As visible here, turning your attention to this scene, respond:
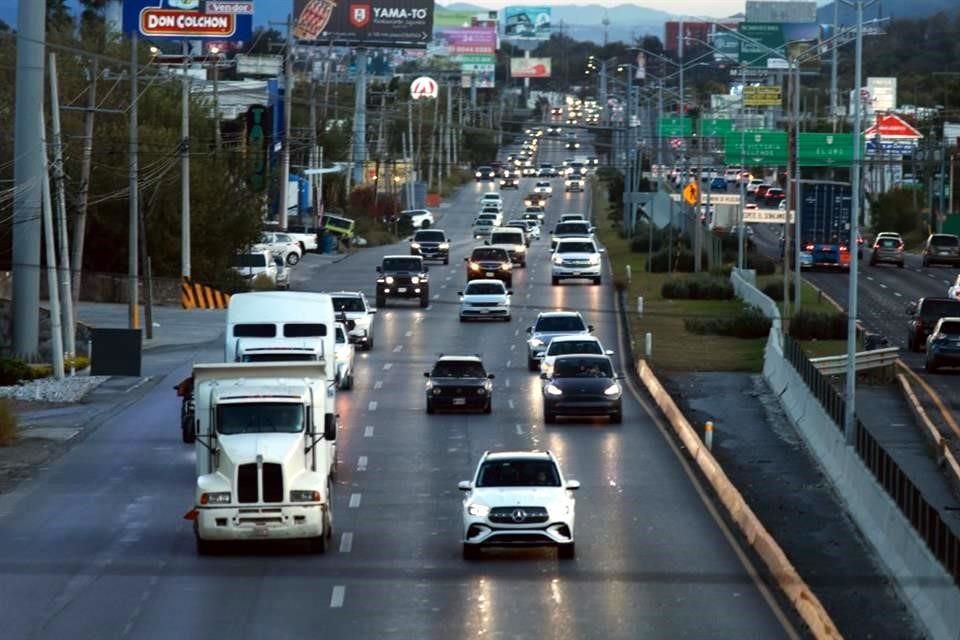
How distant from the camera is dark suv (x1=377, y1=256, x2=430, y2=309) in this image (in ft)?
239

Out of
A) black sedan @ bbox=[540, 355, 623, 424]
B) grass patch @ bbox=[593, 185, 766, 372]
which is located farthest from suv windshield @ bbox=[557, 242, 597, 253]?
black sedan @ bbox=[540, 355, 623, 424]

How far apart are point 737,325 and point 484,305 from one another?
27.7 ft

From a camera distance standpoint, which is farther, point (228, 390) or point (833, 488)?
point (833, 488)

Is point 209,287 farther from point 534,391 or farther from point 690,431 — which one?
point 690,431

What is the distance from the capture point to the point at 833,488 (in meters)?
34.5

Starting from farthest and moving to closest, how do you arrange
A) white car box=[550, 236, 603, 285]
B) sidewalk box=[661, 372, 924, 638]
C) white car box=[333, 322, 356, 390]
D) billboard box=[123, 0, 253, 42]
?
billboard box=[123, 0, 253, 42], white car box=[550, 236, 603, 285], white car box=[333, 322, 356, 390], sidewalk box=[661, 372, 924, 638]

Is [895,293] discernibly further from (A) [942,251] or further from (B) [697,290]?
(A) [942,251]

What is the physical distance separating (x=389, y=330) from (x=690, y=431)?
26322mm

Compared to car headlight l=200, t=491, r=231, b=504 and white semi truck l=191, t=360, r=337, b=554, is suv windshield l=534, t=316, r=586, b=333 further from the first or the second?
car headlight l=200, t=491, r=231, b=504

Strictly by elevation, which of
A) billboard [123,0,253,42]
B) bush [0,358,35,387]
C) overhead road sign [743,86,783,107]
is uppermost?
billboard [123,0,253,42]

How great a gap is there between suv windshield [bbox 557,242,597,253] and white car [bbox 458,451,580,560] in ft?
179

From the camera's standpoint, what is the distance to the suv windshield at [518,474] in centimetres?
2711

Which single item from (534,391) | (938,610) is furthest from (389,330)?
(938,610)

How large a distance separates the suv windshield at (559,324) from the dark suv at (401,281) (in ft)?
59.1
